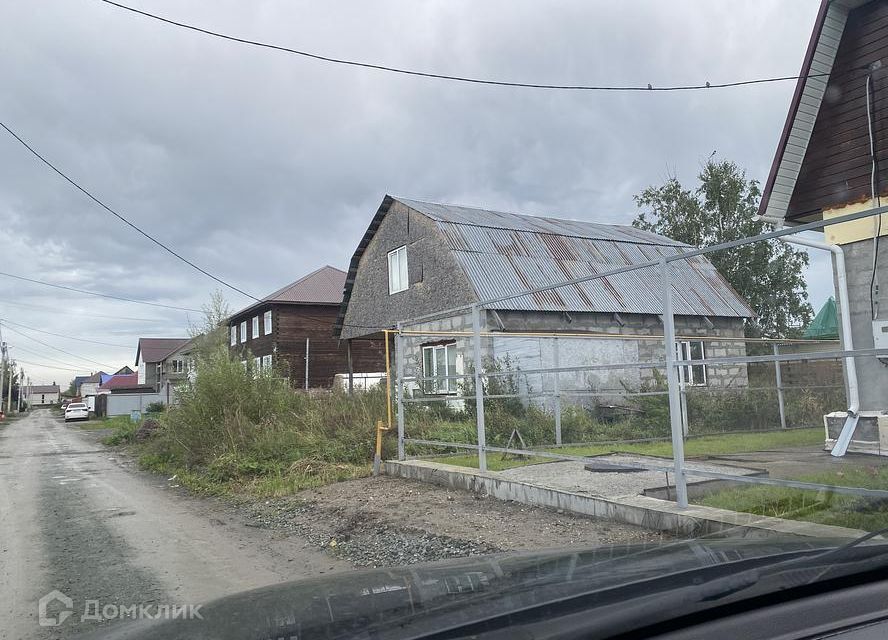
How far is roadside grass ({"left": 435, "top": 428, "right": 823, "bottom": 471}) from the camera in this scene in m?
7.97

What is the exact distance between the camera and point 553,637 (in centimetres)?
143

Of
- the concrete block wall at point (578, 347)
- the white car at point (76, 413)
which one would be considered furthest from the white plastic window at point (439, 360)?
the white car at point (76, 413)

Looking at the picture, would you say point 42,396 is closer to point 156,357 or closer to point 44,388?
point 44,388

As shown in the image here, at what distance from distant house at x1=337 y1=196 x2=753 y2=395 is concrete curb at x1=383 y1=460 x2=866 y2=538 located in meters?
6.49

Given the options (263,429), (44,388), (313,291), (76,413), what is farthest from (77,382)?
(263,429)

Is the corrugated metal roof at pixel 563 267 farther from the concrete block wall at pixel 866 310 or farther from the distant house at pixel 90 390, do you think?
the distant house at pixel 90 390

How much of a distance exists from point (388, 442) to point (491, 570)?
850 cm

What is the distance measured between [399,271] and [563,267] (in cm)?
536

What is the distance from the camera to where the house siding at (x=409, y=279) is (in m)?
18.1

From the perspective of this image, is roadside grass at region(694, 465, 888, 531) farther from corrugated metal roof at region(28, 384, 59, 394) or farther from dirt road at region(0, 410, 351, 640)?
corrugated metal roof at region(28, 384, 59, 394)

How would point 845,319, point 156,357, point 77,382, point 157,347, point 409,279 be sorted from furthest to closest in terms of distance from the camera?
1. point 77,382
2. point 157,347
3. point 156,357
4. point 409,279
5. point 845,319

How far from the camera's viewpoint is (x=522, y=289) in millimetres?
17375

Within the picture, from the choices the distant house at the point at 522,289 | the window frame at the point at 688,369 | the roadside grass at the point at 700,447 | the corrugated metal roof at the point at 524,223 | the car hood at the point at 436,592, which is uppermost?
the corrugated metal roof at the point at 524,223

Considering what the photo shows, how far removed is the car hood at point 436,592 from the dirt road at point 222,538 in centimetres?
163
